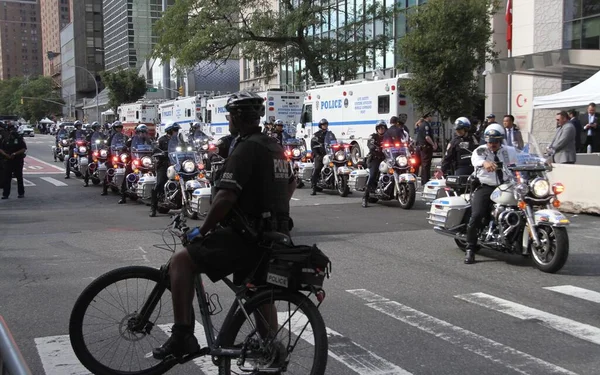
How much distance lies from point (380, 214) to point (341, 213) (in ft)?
2.63

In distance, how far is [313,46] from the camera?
108 ft

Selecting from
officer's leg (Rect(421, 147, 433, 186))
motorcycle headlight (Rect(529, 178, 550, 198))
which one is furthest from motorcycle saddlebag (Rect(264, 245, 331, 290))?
officer's leg (Rect(421, 147, 433, 186))

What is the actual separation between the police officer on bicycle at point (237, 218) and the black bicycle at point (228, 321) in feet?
0.33

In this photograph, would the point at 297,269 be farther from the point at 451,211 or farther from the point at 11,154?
the point at 11,154

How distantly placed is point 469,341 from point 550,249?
114 inches

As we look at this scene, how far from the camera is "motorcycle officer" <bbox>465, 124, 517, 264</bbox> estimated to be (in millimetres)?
8414

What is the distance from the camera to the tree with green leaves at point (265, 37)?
104 feet

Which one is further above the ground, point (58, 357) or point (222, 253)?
point (222, 253)

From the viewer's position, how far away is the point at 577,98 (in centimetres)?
1470

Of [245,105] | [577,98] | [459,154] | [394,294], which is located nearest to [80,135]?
[459,154]

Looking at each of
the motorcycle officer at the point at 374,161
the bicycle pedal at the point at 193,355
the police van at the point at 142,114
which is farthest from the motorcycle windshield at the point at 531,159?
the police van at the point at 142,114

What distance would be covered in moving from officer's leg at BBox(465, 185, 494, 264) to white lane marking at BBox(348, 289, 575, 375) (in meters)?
2.20

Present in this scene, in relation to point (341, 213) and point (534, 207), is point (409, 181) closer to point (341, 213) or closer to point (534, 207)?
point (341, 213)

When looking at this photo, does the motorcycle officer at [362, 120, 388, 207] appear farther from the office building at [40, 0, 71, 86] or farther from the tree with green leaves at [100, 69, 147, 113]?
the office building at [40, 0, 71, 86]
